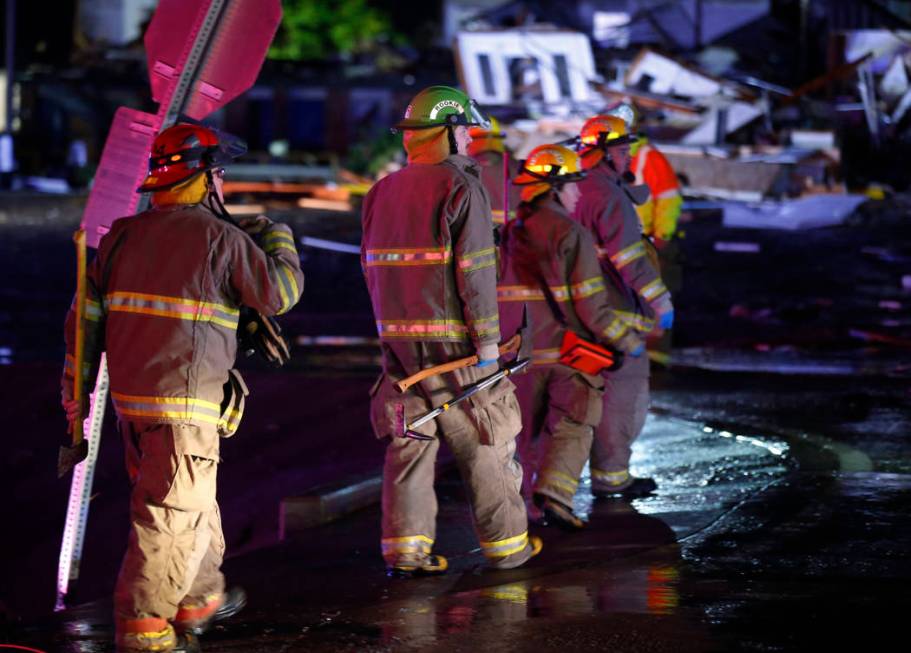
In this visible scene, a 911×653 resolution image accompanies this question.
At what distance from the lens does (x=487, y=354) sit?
221 inches

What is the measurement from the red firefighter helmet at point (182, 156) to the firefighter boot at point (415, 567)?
73.2 inches

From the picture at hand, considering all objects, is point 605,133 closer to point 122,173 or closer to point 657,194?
point 657,194

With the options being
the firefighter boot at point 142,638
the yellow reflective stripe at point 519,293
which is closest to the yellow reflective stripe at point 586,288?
the yellow reflective stripe at point 519,293

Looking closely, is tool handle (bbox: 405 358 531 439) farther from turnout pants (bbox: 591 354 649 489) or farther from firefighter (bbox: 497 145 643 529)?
turnout pants (bbox: 591 354 649 489)

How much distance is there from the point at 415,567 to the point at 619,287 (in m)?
2.05

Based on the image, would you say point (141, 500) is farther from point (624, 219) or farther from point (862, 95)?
point (862, 95)

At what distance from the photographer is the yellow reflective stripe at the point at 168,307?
4777mm

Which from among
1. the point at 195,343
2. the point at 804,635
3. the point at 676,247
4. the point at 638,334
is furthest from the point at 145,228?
the point at 676,247

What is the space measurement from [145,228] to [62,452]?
0.85 m

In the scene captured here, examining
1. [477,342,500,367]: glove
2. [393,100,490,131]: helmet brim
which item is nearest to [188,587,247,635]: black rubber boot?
[477,342,500,367]: glove

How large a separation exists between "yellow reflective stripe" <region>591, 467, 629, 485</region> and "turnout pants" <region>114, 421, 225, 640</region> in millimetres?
2955

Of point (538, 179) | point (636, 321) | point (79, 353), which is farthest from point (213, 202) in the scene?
point (636, 321)

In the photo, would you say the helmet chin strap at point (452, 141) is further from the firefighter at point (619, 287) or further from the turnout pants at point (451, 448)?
the firefighter at point (619, 287)

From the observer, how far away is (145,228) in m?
4.86
